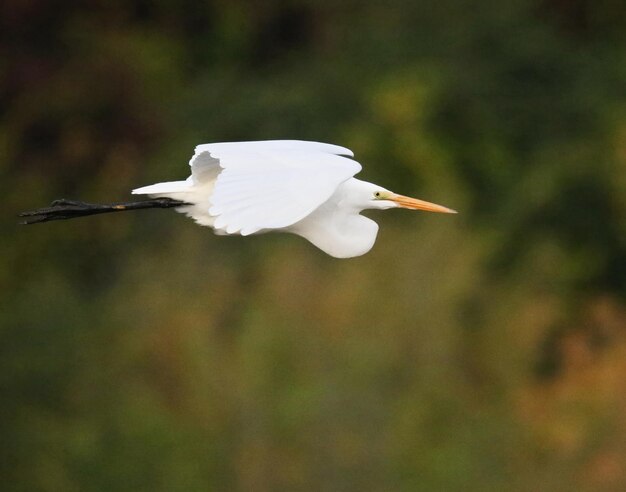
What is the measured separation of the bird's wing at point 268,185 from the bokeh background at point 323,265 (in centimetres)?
324

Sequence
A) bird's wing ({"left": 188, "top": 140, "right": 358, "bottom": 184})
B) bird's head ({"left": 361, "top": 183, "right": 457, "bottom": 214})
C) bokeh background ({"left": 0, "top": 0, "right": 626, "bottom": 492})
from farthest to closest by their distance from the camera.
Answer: bokeh background ({"left": 0, "top": 0, "right": 626, "bottom": 492}), bird's head ({"left": 361, "top": 183, "right": 457, "bottom": 214}), bird's wing ({"left": 188, "top": 140, "right": 358, "bottom": 184})

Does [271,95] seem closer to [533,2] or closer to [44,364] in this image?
[533,2]

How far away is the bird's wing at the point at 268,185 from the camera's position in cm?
509

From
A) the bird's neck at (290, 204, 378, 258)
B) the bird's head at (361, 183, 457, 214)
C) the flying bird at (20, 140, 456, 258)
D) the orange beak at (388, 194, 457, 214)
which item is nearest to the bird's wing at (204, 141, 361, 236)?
the flying bird at (20, 140, 456, 258)

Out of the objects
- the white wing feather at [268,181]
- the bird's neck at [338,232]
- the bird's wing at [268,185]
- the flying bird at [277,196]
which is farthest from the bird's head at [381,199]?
the bird's wing at [268,185]

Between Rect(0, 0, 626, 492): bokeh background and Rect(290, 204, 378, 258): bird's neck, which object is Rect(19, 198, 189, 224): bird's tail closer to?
Rect(290, 204, 378, 258): bird's neck

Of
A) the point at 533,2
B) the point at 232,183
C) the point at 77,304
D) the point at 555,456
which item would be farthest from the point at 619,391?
the point at 533,2

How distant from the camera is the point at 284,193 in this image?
17.2 ft

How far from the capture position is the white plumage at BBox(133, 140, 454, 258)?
16.8ft

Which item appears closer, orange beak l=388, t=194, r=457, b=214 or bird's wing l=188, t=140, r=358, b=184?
bird's wing l=188, t=140, r=358, b=184

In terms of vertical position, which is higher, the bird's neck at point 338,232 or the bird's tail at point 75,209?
the bird's tail at point 75,209

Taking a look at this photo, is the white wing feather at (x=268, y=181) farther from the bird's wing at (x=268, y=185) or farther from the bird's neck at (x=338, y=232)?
the bird's neck at (x=338, y=232)

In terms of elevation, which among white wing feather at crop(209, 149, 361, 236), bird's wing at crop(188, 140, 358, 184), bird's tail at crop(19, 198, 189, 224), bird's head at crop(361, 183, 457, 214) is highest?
bird's tail at crop(19, 198, 189, 224)

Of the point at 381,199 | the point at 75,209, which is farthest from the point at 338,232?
the point at 75,209
